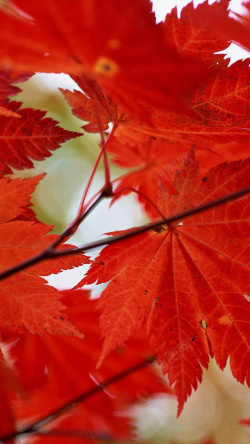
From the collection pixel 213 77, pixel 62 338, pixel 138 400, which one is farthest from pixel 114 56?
pixel 138 400

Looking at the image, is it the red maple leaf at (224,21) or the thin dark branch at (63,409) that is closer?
the red maple leaf at (224,21)

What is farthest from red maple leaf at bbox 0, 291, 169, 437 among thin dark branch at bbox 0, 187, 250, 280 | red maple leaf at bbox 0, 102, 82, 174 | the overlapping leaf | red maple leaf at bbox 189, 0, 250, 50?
red maple leaf at bbox 189, 0, 250, 50

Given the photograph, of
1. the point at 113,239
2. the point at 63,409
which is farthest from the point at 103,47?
the point at 63,409

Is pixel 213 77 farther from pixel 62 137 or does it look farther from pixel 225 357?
pixel 225 357

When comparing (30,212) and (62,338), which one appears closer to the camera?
(30,212)

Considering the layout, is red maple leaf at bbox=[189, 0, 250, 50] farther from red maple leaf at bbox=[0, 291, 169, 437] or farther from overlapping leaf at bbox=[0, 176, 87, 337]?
red maple leaf at bbox=[0, 291, 169, 437]


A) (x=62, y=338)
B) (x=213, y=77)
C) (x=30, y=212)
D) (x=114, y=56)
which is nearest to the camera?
(x=114, y=56)

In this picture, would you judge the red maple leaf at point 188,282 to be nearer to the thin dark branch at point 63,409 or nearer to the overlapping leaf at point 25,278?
the overlapping leaf at point 25,278

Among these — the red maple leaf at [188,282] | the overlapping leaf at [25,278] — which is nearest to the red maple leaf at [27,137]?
the overlapping leaf at [25,278]
